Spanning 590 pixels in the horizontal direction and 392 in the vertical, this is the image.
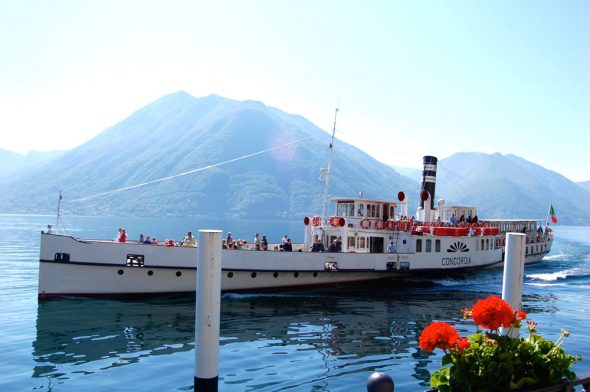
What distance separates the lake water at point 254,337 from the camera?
1127 cm

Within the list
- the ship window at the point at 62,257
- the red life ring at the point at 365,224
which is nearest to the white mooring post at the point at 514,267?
the ship window at the point at 62,257

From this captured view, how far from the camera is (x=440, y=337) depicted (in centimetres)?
460

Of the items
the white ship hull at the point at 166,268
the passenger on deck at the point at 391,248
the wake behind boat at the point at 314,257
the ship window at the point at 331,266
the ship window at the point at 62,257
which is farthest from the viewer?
the passenger on deck at the point at 391,248

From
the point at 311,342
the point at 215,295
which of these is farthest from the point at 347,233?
the point at 215,295

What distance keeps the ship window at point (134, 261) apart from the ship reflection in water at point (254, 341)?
1.55 m

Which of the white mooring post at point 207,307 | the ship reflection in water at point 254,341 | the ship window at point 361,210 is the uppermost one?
the ship window at point 361,210

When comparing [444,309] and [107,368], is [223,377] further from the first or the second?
[444,309]

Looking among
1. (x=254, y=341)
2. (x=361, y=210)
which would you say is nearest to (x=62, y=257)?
(x=254, y=341)

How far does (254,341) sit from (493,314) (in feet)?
35.4

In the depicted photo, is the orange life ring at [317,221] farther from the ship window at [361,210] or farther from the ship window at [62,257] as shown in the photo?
the ship window at [62,257]

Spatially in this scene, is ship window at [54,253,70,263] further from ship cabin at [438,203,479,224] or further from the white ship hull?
ship cabin at [438,203,479,224]

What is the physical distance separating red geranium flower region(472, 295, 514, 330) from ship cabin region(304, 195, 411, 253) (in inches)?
781

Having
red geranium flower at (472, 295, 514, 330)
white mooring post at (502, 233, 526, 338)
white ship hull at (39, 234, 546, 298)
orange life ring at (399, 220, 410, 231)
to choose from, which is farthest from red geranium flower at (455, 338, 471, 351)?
orange life ring at (399, 220, 410, 231)

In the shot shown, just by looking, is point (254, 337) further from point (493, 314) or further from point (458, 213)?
point (458, 213)
